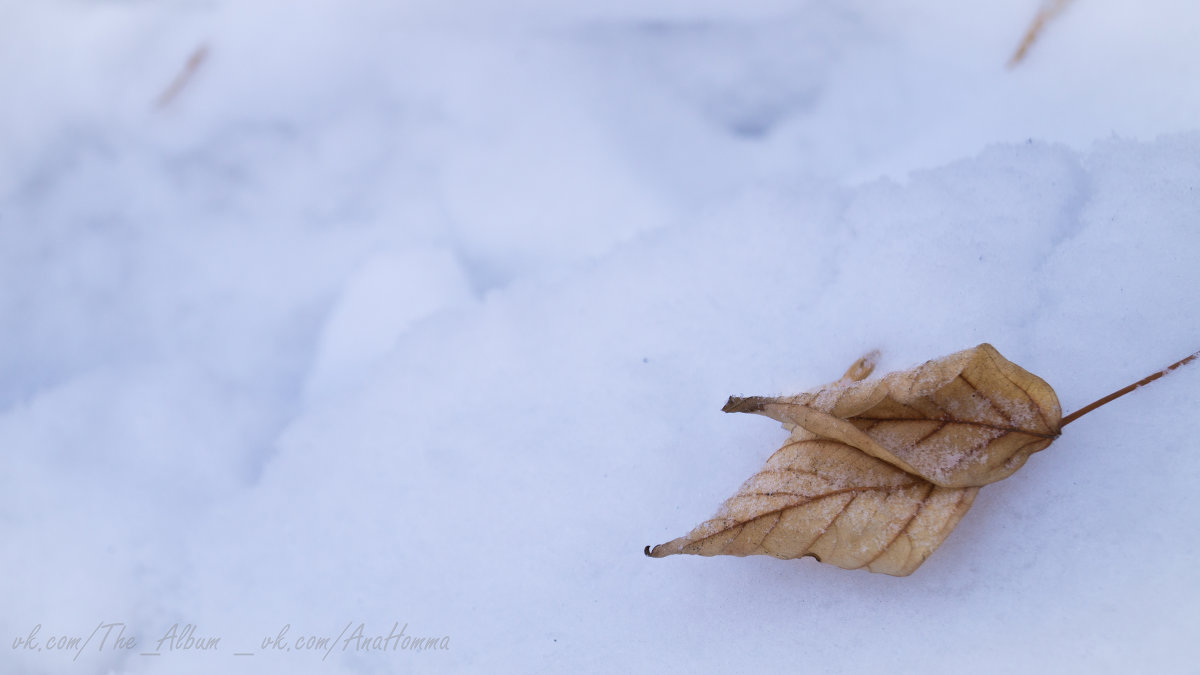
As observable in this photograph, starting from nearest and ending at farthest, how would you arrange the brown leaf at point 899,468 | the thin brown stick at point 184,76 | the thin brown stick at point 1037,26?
the brown leaf at point 899,468
the thin brown stick at point 1037,26
the thin brown stick at point 184,76

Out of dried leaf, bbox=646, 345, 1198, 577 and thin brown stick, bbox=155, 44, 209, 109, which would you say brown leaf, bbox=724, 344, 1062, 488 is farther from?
thin brown stick, bbox=155, 44, 209, 109

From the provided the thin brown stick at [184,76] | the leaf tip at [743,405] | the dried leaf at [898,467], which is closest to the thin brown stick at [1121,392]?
the dried leaf at [898,467]

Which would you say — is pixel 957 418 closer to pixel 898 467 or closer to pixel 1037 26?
pixel 898 467

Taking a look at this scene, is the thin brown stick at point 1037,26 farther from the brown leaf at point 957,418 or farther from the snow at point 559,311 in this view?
the brown leaf at point 957,418

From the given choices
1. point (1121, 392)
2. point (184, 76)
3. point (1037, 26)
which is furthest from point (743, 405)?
point (184, 76)

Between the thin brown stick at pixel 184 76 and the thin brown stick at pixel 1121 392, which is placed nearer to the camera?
the thin brown stick at pixel 1121 392

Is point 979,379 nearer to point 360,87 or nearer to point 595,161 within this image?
point 595,161
